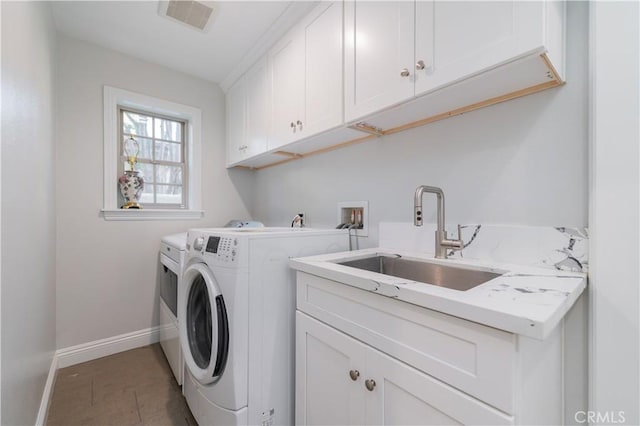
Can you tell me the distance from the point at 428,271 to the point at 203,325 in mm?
1184

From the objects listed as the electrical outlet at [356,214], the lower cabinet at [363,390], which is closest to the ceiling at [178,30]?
the electrical outlet at [356,214]

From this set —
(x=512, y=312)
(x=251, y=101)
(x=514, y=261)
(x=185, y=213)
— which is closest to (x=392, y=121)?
(x=514, y=261)

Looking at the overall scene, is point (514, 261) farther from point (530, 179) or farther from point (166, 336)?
point (166, 336)

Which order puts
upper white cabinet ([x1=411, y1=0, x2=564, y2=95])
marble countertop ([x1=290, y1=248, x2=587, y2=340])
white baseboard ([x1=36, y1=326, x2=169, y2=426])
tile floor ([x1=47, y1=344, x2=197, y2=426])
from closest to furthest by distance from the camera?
marble countertop ([x1=290, y1=248, x2=587, y2=340]) → upper white cabinet ([x1=411, y1=0, x2=564, y2=95]) → tile floor ([x1=47, y1=344, x2=197, y2=426]) → white baseboard ([x1=36, y1=326, x2=169, y2=426])

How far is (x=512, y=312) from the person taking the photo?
0.59 metres

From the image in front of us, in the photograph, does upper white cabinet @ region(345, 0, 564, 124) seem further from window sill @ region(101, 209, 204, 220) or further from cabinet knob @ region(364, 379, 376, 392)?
window sill @ region(101, 209, 204, 220)

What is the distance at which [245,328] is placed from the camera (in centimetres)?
121

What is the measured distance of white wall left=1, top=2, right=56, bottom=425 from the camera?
0.89 meters

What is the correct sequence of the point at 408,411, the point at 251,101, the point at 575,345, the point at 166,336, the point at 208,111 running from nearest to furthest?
the point at 408,411
the point at 575,345
the point at 166,336
the point at 251,101
the point at 208,111

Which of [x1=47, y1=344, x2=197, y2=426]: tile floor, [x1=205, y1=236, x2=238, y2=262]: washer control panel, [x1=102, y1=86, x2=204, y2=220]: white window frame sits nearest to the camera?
[x1=205, y1=236, x2=238, y2=262]: washer control panel

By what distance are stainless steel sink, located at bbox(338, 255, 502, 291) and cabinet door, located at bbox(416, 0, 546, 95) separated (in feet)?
2.43

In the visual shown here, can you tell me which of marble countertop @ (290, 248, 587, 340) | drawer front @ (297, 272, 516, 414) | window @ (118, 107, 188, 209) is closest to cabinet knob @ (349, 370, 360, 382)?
drawer front @ (297, 272, 516, 414)

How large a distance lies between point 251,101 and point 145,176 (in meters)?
1.25

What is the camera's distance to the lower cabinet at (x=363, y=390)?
0.70 meters
